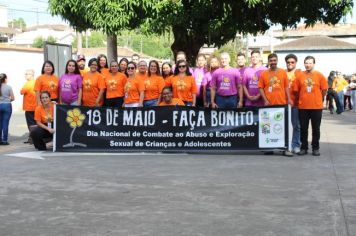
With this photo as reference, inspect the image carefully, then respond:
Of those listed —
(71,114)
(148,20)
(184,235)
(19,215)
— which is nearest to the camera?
(184,235)

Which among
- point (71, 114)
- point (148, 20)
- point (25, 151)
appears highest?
point (148, 20)

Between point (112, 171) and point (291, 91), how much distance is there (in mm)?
3640

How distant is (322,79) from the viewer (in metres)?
9.91

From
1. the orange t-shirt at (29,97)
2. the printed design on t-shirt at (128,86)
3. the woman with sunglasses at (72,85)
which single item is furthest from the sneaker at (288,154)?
the orange t-shirt at (29,97)

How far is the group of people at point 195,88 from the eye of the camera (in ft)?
33.0

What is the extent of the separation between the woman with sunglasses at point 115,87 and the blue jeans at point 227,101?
1.90 m

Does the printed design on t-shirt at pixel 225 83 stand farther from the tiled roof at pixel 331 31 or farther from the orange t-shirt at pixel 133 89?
the tiled roof at pixel 331 31

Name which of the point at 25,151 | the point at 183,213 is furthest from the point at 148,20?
the point at 183,213

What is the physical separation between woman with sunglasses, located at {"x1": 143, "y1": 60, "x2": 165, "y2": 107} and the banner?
→ 0.49m

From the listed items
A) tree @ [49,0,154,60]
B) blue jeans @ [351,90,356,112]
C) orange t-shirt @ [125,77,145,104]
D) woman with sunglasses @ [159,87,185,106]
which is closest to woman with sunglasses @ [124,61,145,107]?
orange t-shirt @ [125,77,145,104]

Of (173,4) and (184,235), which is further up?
(173,4)

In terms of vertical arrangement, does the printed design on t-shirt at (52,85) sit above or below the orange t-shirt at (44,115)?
above

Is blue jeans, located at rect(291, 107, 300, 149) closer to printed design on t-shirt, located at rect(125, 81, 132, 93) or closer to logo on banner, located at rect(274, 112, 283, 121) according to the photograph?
logo on banner, located at rect(274, 112, 283, 121)

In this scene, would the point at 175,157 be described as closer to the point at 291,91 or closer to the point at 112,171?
the point at 112,171
